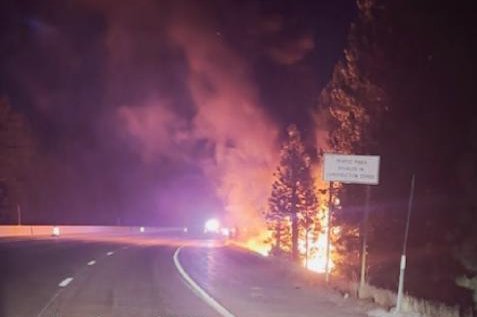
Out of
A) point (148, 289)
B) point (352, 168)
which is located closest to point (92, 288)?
point (148, 289)

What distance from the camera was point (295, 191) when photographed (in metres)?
45.4

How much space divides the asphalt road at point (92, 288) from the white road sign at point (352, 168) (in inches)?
187

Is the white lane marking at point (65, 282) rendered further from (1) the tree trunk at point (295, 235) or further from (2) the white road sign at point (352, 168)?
(1) the tree trunk at point (295, 235)

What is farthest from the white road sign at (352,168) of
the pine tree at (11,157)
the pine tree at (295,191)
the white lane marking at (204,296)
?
the pine tree at (11,157)

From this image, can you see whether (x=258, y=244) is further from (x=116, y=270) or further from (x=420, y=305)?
(x=420, y=305)

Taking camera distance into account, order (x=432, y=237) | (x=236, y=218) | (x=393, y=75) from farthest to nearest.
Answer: (x=236, y=218) < (x=393, y=75) < (x=432, y=237)

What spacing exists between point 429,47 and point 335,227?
10.3 m

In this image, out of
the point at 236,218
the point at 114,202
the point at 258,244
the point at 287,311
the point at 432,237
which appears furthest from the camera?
the point at 114,202

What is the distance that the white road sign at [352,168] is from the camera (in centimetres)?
1864

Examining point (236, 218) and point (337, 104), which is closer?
point (337, 104)

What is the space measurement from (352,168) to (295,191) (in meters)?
26.6

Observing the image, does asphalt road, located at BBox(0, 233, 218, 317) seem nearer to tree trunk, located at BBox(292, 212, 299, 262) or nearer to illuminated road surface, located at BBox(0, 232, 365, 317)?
illuminated road surface, located at BBox(0, 232, 365, 317)

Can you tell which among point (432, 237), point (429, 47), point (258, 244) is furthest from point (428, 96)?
point (258, 244)

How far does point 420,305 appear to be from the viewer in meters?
19.5
